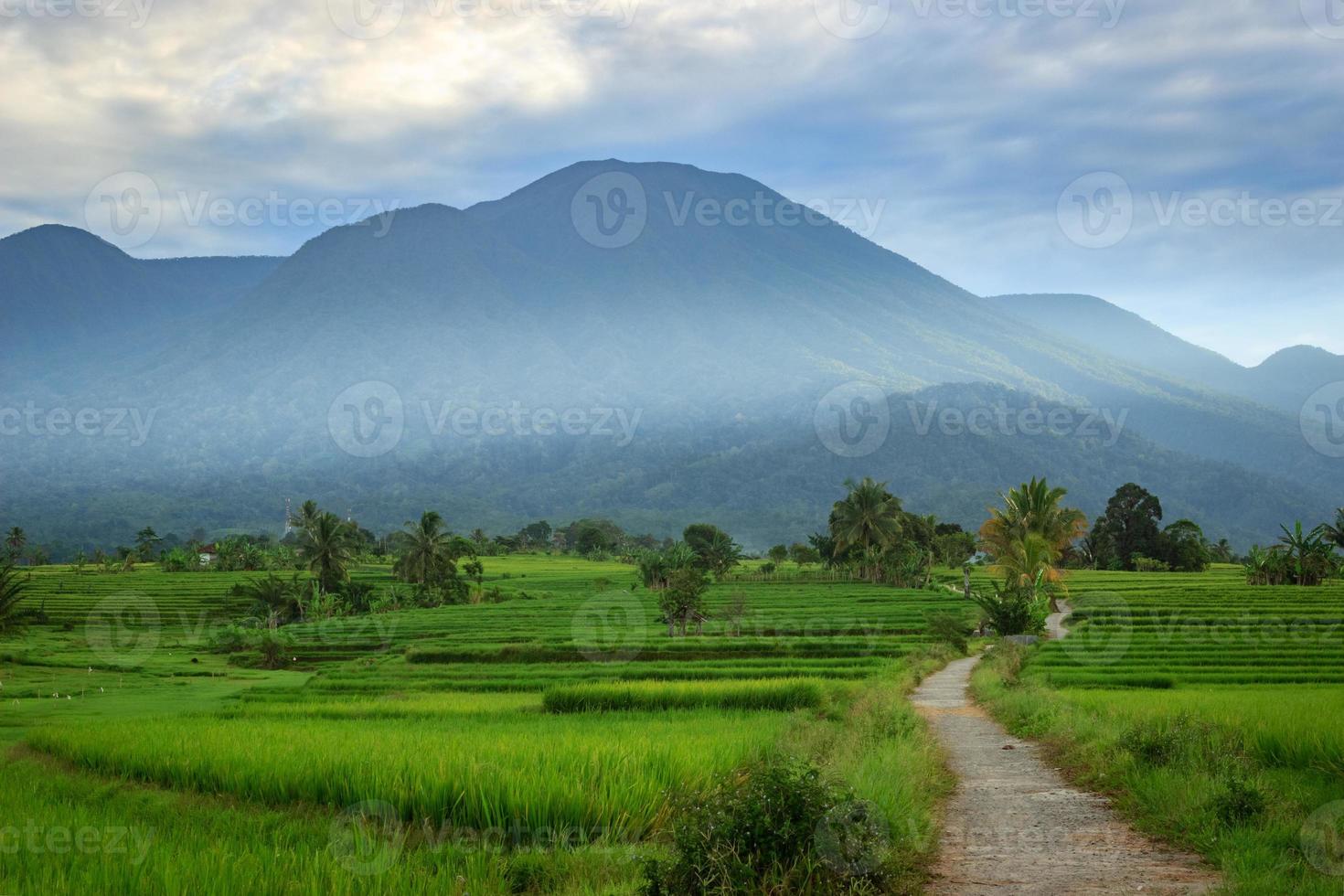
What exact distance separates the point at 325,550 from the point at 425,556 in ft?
29.7

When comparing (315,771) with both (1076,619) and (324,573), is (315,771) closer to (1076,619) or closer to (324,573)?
(1076,619)

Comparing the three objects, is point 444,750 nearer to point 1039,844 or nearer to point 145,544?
point 1039,844

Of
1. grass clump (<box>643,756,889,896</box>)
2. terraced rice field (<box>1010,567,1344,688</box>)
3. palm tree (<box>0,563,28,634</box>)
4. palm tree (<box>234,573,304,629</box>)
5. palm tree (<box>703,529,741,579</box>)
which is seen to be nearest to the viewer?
grass clump (<box>643,756,889,896</box>)

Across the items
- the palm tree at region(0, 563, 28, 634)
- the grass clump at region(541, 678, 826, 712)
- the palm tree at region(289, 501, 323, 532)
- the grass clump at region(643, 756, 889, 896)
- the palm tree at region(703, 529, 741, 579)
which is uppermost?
the palm tree at region(289, 501, 323, 532)

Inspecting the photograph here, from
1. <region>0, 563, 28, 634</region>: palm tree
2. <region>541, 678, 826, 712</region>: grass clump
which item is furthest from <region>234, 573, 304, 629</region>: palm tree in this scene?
<region>541, 678, 826, 712</region>: grass clump

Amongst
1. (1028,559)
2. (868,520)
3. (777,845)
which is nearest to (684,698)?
(777,845)

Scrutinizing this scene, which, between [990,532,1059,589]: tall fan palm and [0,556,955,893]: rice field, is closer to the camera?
[0,556,955,893]: rice field

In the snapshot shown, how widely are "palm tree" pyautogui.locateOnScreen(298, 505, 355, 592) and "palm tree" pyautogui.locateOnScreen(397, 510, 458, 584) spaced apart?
6.24m

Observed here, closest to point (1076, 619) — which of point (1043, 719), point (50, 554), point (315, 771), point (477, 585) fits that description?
point (1043, 719)

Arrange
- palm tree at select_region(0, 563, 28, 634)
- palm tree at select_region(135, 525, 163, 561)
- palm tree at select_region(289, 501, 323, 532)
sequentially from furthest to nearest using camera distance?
palm tree at select_region(135, 525, 163, 561)
palm tree at select_region(289, 501, 323, 532)
palm tree at select_region(0, 563, 28, 634)

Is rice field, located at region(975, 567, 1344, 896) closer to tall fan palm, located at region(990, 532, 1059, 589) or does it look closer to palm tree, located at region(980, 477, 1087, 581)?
tall fan palm, located at region(990, 532, 1059, 589)

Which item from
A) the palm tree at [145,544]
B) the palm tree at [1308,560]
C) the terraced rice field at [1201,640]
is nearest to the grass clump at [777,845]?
the terraced rice field at [1201,640]

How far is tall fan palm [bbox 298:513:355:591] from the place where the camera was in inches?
3063

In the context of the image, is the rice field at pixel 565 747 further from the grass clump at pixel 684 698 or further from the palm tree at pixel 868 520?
the palm tree at pixel 868 520
